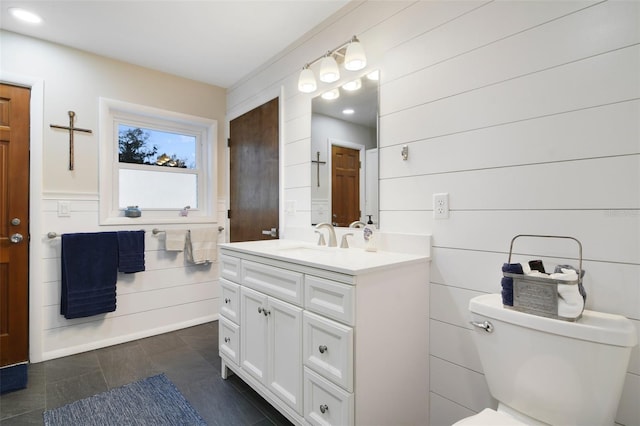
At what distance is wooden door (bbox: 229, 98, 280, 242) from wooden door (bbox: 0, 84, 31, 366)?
5.07ft

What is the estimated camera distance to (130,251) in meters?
2.62

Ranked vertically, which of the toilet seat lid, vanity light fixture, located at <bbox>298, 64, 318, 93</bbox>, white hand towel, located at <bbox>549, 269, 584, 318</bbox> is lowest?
the toilet seat lid

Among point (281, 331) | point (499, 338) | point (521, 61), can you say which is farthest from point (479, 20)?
point (281, 331)

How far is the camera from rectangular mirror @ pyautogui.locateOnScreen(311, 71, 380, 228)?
5.93ft

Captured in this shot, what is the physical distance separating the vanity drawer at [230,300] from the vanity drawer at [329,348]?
2.11 feet

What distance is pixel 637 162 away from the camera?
0.98 m

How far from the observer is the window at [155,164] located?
2.66 metres

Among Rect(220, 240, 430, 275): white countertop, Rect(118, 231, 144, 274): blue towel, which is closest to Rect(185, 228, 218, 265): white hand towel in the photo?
Rect(118, 231, 144, 274): blue towel

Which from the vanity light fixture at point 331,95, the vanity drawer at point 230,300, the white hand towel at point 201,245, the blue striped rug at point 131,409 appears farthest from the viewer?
the white hand towel at point 201,245

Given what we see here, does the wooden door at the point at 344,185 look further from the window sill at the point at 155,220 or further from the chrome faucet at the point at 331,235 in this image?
the window sill at the point at 155,220

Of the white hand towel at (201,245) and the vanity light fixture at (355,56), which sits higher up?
the vanity light fixture at (355,56)

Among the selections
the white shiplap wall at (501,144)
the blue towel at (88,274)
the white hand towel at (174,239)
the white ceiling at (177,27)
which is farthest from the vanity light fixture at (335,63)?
the blue towel at (88,274)

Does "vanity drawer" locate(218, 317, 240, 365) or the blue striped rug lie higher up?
"vanity drawer" locate(218, 317, 240, 365)

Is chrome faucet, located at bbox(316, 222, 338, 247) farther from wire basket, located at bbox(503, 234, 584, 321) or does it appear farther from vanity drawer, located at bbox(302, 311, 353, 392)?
wire basket, located at bbox(503, 234, 584, 321)
